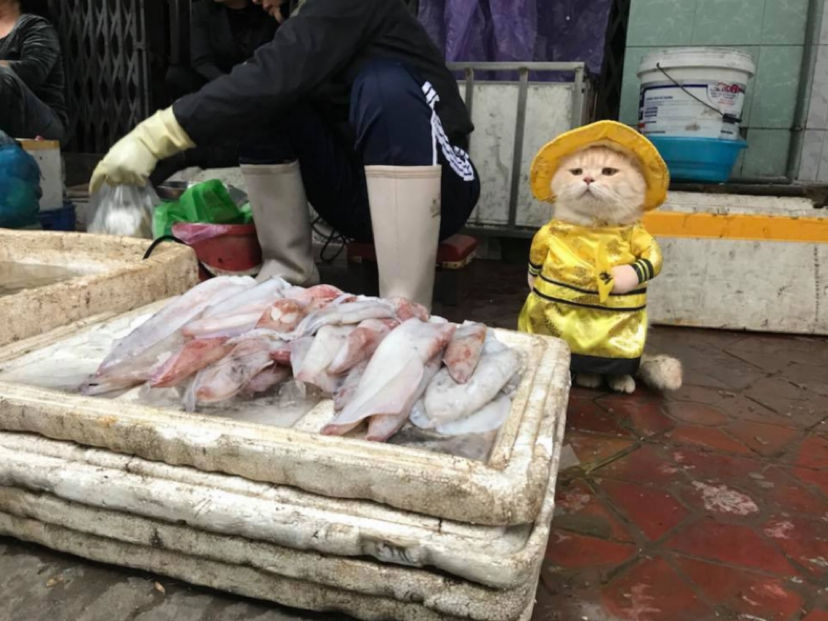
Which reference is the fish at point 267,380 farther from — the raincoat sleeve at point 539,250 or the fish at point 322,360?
the raincoat sleeve at point 539,250

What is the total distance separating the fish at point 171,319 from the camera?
4.44ft

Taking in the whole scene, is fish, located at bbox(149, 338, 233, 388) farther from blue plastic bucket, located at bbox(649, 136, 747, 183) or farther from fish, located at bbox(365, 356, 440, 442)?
blue plastic bucket, located at bbox(649, 136, 747, 183)

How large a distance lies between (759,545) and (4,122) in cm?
463

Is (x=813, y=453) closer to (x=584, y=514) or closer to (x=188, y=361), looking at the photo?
(x=584, y=514)

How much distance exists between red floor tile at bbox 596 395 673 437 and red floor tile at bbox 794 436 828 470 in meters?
0.33

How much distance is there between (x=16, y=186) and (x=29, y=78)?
6.27 ft

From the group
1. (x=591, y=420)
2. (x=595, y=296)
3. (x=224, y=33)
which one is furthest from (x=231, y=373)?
(x=224, y=33)

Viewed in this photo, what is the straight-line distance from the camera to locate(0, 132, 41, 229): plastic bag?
2930 millimetres

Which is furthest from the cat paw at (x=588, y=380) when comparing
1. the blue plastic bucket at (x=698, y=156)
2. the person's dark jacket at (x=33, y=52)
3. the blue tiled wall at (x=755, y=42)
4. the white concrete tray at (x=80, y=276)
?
the person's dark jacket at (x=33, y=52)

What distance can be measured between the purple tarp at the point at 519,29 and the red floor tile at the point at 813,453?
3.18m

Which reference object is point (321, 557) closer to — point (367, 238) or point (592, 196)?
point (592, 196)

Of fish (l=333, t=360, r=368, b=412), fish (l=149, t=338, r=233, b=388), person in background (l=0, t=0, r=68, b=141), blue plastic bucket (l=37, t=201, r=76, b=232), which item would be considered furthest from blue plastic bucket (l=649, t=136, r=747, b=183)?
person in background (l=0, t=0, r=68, b=141)

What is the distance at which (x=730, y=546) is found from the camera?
1.33m

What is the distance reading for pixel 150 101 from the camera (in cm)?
569
